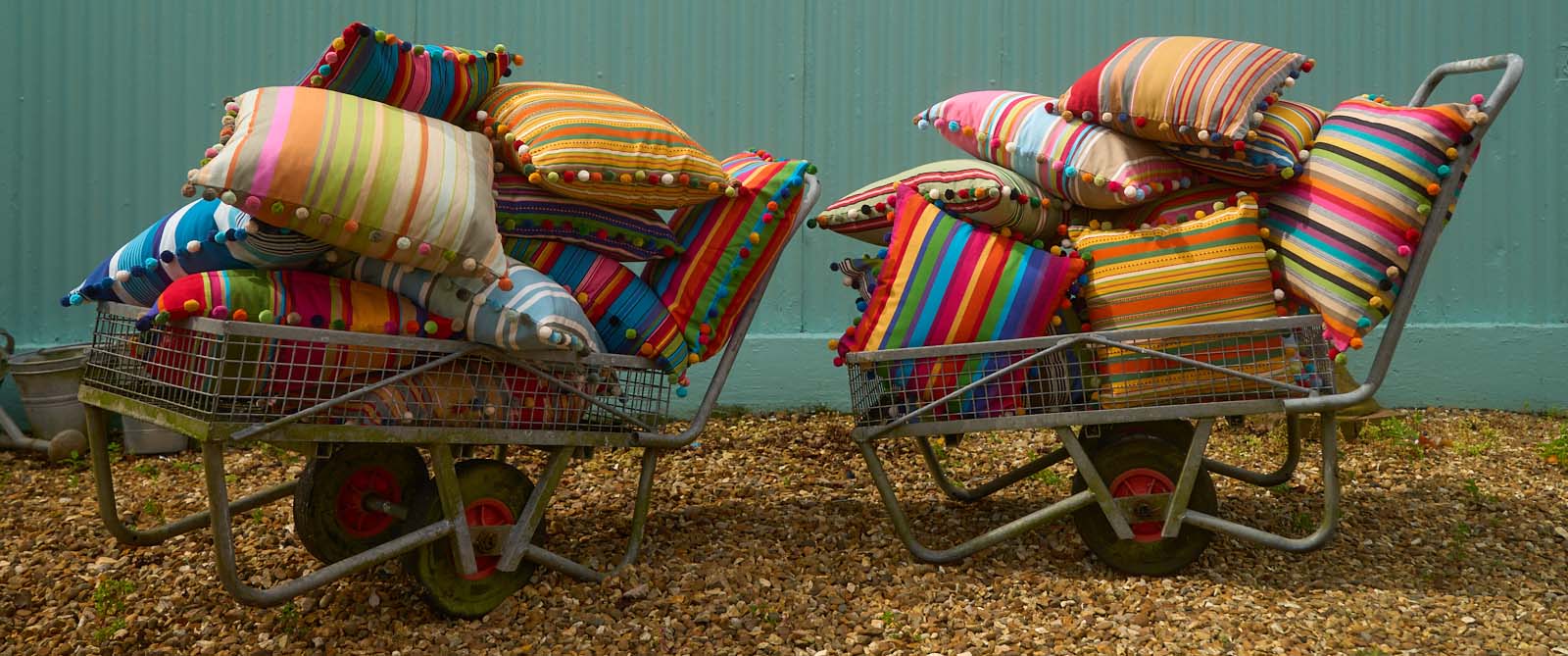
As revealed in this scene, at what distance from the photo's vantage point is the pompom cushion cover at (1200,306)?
2963 mm

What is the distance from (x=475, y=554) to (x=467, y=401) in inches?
15.5

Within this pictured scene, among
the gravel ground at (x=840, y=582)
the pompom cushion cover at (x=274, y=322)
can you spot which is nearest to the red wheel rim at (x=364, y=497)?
the gravel ground at (x=840, y=582)

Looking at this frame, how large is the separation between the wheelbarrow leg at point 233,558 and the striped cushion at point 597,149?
875mm

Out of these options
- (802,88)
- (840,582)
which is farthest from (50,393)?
(840,582)

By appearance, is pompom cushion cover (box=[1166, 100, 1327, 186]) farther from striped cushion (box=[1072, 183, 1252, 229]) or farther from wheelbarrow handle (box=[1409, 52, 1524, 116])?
wheelbarrow handle (box=[1409, 52, 1524, 116])

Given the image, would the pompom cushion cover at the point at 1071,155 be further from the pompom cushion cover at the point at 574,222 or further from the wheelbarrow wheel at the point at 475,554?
the wheelbarrow wheel at the point at 475,554

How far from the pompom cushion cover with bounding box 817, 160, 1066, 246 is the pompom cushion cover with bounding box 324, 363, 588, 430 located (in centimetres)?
91

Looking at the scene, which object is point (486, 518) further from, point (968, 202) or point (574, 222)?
point (968, 202)

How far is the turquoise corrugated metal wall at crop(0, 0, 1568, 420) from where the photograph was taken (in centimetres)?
529

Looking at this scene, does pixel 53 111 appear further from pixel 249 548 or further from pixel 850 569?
pixel 850 569

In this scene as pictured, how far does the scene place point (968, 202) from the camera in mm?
3096

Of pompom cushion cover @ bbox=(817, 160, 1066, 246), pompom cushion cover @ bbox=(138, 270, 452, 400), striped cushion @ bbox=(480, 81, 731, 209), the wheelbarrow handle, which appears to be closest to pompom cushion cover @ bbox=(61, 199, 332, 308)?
pompom cushion cover @ bbox=(138, 270, 452, 400)

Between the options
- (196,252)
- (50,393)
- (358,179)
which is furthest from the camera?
(50,393)

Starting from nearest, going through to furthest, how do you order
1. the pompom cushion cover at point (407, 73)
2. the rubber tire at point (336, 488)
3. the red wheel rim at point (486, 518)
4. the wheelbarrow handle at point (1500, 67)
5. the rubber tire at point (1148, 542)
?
the pompom cushion cover at point (407, 73)
the wheelbarrow handle at point (1500, 67)
the red wheel rim at point (486, 518)
the rubber tire at point (336, 488)
the rubber tire at point (1148, 542)
